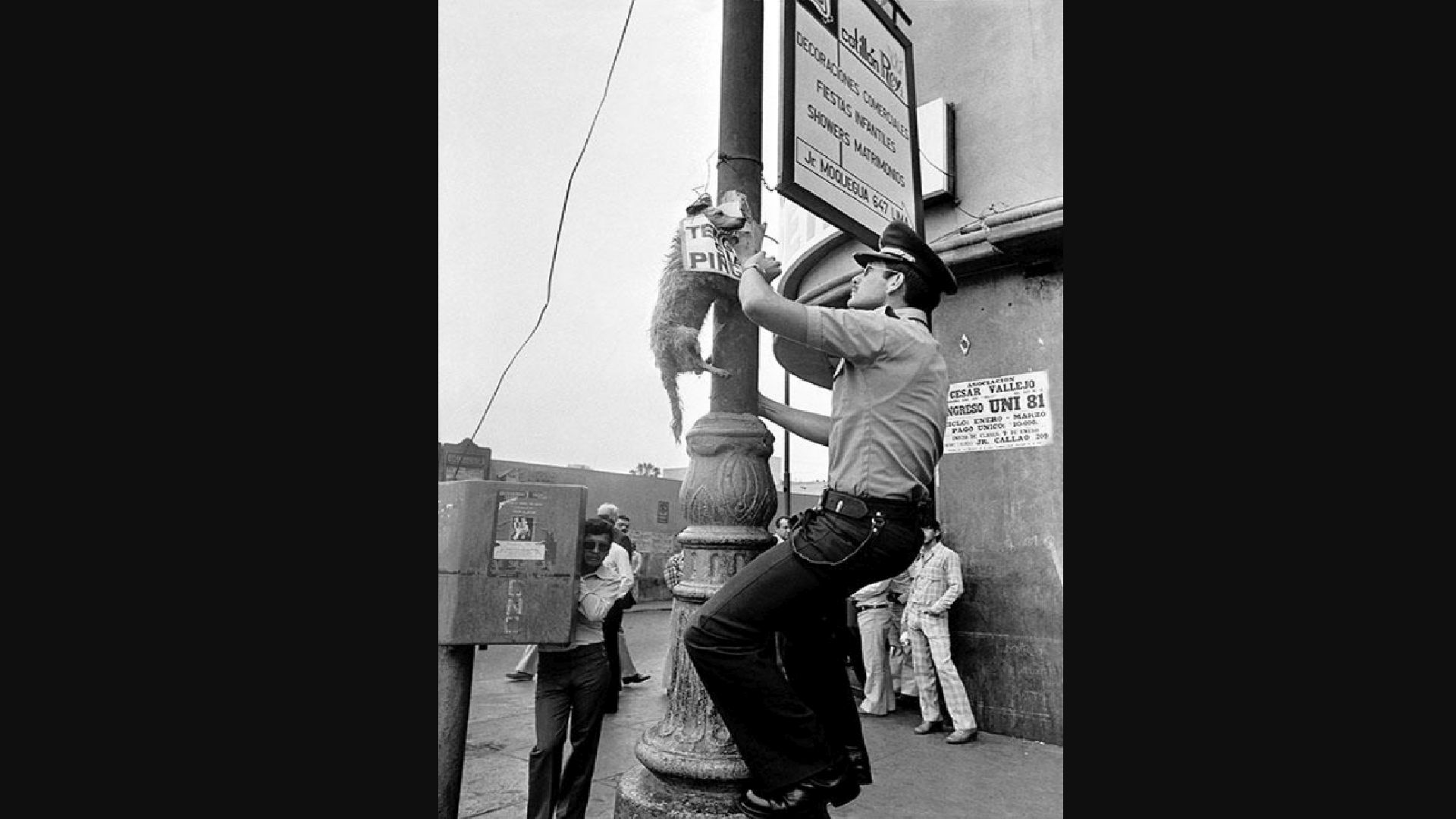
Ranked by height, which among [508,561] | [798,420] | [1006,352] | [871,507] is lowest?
[508,561]

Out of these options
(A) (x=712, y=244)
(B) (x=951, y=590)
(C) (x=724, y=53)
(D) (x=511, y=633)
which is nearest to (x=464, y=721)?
(D) (x=511, y=633)

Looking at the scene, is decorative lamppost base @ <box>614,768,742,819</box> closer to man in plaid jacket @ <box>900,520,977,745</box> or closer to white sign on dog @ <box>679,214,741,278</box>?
white sign on dog @ <box>679,214,741,278</box>

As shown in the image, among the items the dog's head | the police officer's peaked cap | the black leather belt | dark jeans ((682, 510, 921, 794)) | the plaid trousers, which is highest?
the dog's head

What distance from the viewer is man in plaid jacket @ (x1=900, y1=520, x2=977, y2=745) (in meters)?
7.05

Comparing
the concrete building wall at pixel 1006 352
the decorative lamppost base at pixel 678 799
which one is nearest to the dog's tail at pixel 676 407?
the decorative lamppost base at pixel 678 799

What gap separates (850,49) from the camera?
164 inches

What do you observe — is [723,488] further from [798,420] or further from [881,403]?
[881,403]

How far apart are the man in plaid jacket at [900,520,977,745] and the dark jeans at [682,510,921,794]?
14.5 feet

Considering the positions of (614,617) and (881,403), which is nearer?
(881,403)

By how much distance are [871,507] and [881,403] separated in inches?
13.8

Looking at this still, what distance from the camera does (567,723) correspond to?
4.38m

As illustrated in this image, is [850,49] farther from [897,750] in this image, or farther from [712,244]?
[897,750]

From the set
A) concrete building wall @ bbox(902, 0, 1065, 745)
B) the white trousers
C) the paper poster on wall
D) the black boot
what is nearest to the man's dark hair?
the black boot

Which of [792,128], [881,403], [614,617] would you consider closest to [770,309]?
[881,403]
